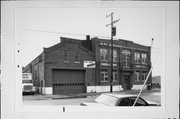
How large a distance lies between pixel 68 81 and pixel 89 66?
19.4 inches

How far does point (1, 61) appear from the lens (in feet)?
10.0

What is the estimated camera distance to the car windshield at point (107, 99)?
3059 mm

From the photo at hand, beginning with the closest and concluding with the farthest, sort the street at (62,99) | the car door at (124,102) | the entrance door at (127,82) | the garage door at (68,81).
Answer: the car door at (124,102) → the street at (62,99) → the garage door at (68,81) → the entrance door at (127,82)

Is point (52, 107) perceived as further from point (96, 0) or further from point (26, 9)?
point (96, 0)

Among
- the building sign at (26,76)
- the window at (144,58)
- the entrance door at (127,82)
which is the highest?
the window at (144,58)

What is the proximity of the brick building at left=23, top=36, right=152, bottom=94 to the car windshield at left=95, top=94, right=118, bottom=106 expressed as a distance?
0.45ft

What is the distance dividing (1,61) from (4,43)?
0.32 metres

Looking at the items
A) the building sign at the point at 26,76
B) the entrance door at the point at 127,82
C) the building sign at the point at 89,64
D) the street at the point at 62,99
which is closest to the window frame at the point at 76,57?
the building sign at the point at 89,64

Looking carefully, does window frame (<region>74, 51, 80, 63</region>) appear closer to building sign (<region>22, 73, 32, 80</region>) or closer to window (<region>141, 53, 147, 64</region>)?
building sign (<region>22, 73, 32, 80</region>)

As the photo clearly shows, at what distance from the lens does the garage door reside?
3.28 meters

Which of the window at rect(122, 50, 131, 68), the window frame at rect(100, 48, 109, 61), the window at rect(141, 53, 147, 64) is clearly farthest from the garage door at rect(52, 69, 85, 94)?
the window at rect(141, 53, 147, 64)

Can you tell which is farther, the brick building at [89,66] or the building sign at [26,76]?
the brick building at [89,66]

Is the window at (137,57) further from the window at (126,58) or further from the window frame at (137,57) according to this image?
the window at (126,58)

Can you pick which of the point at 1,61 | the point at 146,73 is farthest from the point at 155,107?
the point at 1,61
